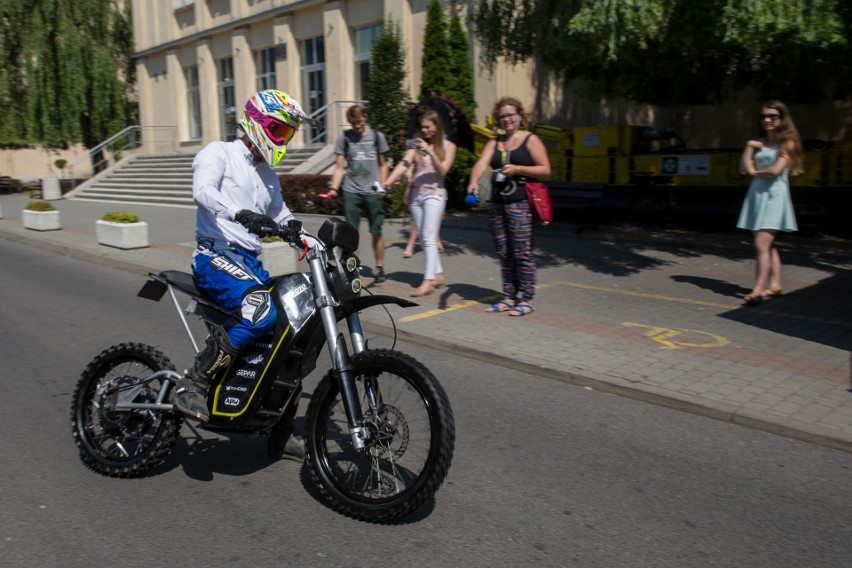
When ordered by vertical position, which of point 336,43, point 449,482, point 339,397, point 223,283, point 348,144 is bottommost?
point 449,482

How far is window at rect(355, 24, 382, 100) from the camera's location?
77.7ft

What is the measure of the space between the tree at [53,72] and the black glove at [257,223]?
100 feet

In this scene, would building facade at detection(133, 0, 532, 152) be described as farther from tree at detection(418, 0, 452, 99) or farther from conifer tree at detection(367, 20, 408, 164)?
conifer tree at detection(367, 20, 408, 164)

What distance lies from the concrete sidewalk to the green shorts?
2.64 feet

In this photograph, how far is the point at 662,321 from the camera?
7430mm

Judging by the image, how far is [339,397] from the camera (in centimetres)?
349

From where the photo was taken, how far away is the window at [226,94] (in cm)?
3028

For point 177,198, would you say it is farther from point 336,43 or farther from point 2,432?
point 2,432

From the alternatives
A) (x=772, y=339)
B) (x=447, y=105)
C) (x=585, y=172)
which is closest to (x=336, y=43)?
(x=585, y=172)

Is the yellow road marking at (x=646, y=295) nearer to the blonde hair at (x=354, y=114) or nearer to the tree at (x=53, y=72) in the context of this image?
the blonde hair at (x=354, y=114)

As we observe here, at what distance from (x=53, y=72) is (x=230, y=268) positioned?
3067cm

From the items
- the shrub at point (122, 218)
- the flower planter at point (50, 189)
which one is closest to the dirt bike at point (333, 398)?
the shrub at point (122, 218)

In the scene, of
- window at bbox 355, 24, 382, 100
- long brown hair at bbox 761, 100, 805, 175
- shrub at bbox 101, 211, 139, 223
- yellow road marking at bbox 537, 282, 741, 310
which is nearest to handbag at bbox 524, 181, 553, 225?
yellow road marking at bbox 537, 282, 741, 310

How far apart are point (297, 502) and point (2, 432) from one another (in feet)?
7.48
